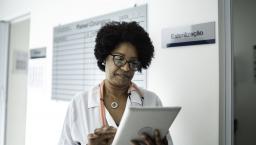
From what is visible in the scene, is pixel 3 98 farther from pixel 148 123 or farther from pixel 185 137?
pixel 148 123

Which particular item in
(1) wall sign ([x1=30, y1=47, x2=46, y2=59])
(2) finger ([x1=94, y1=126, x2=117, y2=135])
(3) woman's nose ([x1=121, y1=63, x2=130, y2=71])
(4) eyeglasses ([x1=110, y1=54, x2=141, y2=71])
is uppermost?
(1) wall sign ([x1=30, y1=47, x2=46, y2=59])

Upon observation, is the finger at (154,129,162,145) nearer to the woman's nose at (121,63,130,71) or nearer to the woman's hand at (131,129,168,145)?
the woman's hand at (131,129,168,145)

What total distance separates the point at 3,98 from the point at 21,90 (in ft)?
0.93

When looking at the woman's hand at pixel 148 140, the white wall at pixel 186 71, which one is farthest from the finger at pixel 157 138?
the white wall at pixel 186 71

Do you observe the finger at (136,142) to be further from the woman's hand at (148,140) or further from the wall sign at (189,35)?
the wall sign at (189,35)

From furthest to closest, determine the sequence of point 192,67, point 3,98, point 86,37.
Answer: point 3,98 → point 86,37 → point 192,67

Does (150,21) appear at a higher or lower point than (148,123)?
higher

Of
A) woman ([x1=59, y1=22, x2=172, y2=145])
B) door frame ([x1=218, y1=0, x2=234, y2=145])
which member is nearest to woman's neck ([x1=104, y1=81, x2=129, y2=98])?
woman ([x1=59, y1=22, x2=172, y2=145])

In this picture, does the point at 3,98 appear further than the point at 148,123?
Yes

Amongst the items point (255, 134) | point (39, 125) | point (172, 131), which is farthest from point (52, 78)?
point (255, 134)

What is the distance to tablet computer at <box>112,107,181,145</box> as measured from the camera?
98 cm

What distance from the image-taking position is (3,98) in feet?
11.6

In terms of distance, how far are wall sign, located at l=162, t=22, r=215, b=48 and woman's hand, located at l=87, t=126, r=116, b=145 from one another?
30.5 inches

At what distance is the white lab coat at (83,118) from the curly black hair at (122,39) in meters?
0.21
